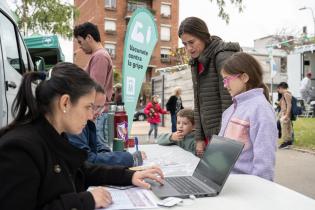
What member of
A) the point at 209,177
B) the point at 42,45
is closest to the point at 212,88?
the point at 209,177

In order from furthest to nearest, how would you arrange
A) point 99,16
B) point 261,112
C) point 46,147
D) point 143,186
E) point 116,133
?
1. point 99,16
2. point 116,133
3. point 261,112
4. point 143,186
5. point 46,147

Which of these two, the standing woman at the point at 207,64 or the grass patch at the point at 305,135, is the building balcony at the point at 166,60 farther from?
the standing woman at the point at 207,64

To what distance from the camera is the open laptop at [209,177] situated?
181 cm

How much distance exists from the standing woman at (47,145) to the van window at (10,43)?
270 centimetres

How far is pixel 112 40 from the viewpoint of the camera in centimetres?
4316

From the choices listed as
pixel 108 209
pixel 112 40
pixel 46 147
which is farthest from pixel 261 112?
pixel 112 40

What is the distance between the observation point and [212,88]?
318 cm

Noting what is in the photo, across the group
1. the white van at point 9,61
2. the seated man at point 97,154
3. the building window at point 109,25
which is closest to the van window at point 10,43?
the white van at point 9,61

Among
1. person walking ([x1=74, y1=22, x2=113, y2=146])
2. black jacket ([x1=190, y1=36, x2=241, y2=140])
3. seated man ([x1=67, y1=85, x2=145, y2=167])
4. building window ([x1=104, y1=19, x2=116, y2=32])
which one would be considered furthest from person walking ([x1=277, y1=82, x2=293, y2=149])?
building window ([x1=104, y1=19, x2=116, y2=32])

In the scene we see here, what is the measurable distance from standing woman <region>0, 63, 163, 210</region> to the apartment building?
1609 inches

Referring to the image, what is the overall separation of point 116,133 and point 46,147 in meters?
1.48

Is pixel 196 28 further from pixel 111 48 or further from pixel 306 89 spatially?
pixel 111 48

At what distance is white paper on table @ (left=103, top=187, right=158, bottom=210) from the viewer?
164 cm

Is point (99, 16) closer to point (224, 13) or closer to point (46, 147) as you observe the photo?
point (224, 13)
